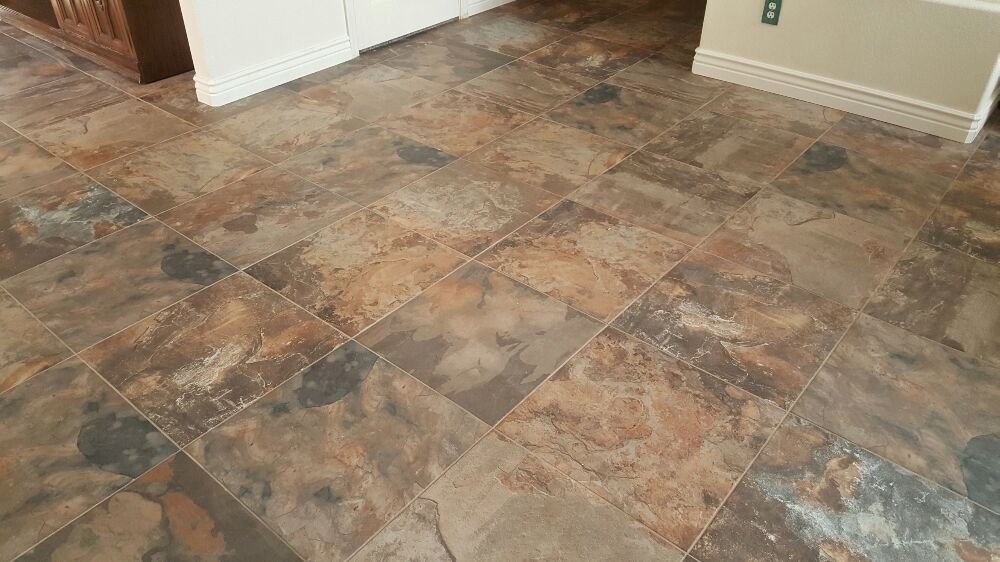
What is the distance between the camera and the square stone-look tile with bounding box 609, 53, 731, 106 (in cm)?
310

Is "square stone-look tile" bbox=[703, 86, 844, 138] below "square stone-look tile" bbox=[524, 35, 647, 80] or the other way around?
below

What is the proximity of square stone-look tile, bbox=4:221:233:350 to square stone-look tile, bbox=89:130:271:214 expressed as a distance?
22 centimetres

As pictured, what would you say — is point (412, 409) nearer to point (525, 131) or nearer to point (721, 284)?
point (721, 284)

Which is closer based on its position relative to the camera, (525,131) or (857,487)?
(857,487)

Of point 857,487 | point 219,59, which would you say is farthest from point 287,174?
point 857,487

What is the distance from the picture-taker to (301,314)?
1.90 m

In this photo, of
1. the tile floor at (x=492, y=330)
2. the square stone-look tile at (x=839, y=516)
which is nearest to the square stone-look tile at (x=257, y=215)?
the tile floor at (x=492, y=330)

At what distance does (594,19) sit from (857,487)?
303 cm

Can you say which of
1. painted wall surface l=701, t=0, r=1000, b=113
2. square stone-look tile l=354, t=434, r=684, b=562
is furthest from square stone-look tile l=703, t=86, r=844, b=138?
square stone-look tile l=354, t=434, r=684, b=562

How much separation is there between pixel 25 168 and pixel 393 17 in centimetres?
173

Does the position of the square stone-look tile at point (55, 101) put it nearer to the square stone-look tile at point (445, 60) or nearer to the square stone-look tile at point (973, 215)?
the square stone-look tile at point (445, 60)

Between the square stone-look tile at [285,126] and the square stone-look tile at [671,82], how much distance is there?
1.21m

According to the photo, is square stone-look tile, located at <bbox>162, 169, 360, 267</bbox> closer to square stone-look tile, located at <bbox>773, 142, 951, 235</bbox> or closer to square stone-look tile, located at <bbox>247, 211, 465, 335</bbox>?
square stone-look tile, located at <bbox>247, 211, 465, 335</bbox>

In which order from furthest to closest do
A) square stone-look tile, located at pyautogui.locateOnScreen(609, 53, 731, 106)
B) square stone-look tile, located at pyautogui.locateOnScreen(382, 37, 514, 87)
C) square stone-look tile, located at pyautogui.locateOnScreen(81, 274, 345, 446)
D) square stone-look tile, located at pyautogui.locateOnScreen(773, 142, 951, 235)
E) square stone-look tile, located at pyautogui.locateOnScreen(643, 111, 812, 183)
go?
square stone-look tile, located at pyautogui.locateOnScreen(382, 37, 514, 87) → square stone-look tile, located at pyautogui.locateOnScreen(609, 53, 731, 106) → square stone-look tile, located at pyautogui.locateOnScreen(643, 111, 812, 183) → square stone-look tile, located at pyautogui.locateOnScreen(773, 142, 951, 235) → square stone-look tile, located at pyautogui.locateOnScreen(81, 274, 345, 446)
